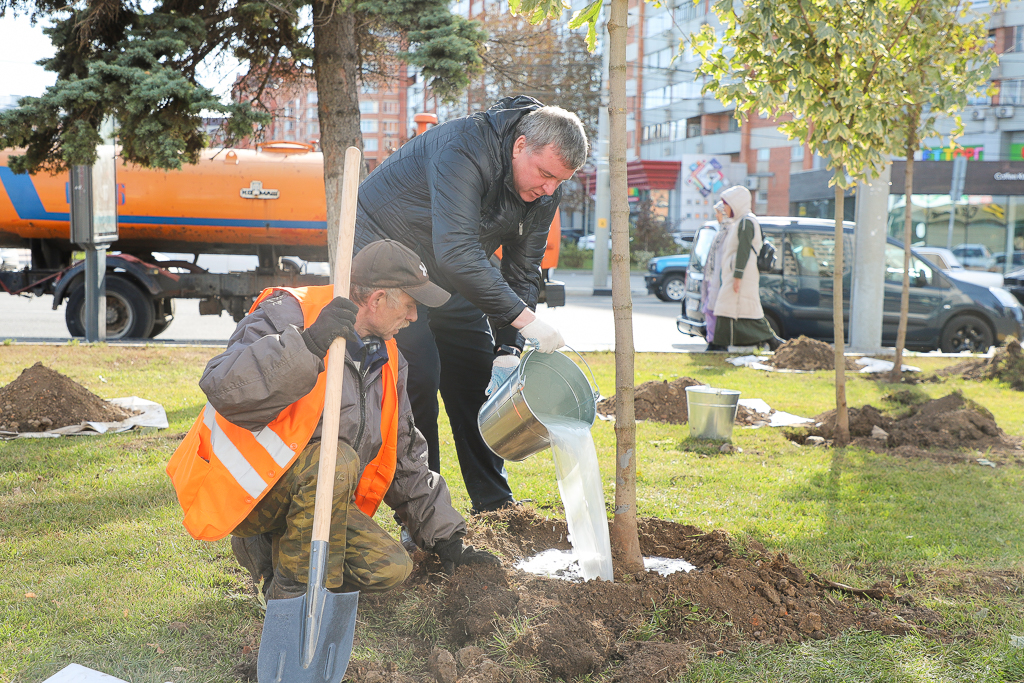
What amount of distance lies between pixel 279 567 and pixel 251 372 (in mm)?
703

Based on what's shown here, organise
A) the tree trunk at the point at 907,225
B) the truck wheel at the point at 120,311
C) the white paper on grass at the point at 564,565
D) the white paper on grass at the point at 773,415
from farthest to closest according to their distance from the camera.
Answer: the truck wheel at the point at 120,311 < the tree trunk at the point at 907,225 < the white paper on grass at the point at 773,415 < the white paper on grass at the point at 564,565

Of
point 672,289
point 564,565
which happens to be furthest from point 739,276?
point 672,289

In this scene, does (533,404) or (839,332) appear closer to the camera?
(533,404)

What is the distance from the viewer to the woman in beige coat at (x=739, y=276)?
8984mm

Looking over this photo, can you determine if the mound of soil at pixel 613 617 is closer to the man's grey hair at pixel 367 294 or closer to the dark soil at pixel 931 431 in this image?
the man's grey hair at pixel 367 294

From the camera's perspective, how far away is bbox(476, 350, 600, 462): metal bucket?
3.15 m

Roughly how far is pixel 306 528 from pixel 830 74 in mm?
4406

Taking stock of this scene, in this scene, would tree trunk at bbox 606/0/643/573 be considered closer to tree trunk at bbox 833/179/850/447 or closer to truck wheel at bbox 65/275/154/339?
tree trunk at bbox 833/179/850/447

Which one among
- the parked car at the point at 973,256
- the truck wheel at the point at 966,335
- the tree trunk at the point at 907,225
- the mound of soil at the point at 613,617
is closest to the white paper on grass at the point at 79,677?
the mound of soil at the point at 613,617

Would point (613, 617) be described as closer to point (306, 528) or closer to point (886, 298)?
point (306, 528)

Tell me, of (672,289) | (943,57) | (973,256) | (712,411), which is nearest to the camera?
(712,411)

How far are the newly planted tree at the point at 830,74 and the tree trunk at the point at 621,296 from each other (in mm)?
2022

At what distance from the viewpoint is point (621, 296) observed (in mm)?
2979

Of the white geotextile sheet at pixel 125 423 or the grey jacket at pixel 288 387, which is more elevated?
the grey jacket at pixel 288 387
